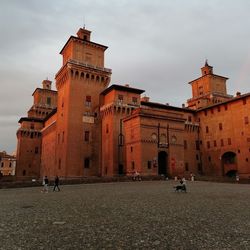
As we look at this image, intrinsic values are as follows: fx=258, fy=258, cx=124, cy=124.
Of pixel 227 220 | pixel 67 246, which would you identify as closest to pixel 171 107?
pixel 227 220

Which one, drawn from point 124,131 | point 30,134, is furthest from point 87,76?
point 30,134

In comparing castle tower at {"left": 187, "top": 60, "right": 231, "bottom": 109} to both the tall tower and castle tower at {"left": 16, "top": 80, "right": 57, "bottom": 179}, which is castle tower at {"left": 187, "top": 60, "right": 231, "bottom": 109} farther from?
castle tower at {"left": 16, "top": 80, "right": 57, "bottom": 179}

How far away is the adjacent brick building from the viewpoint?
137 ft

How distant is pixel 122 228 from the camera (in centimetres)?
811

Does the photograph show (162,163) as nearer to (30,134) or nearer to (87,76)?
(87,76)

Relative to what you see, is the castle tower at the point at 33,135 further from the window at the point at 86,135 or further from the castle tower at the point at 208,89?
the castle tower at the point at 208,89

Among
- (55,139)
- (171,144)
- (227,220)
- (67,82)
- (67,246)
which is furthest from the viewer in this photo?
(55,139)

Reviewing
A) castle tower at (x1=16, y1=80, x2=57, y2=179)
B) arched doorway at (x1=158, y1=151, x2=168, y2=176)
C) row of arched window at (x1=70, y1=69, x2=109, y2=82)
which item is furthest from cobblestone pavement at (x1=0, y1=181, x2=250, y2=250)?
castle tower at (x1=16, y1=80, x2=57, y2=179)

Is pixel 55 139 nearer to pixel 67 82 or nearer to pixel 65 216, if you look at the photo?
pixel 67 82

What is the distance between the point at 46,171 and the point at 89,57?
93.3ft

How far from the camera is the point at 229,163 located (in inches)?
2109

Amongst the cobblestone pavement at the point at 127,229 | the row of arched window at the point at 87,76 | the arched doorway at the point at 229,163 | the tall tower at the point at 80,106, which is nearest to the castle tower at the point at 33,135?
the tall tower at the point at 80,106

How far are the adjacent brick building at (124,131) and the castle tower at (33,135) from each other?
772 cm

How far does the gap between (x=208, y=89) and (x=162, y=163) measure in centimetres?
3715
